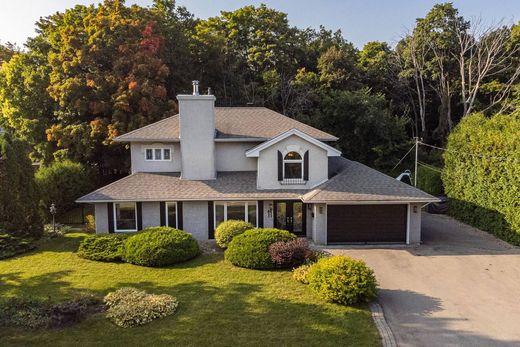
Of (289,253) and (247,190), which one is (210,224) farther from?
(289,253)

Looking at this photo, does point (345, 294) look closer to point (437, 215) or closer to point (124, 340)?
point (124, 340)

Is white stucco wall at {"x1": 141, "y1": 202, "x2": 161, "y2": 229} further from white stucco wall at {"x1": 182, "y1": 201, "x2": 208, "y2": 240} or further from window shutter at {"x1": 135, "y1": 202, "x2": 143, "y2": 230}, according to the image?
white stucco wall at {"x1": 182, "y1": 201, "x2": 208, "y2": 240}

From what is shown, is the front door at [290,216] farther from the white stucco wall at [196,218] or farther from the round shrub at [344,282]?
the round shrub at [344,282]

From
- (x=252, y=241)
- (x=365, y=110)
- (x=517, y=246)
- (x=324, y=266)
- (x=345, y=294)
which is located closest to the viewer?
(x=345, y=294)

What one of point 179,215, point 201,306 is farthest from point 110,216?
point 201,306

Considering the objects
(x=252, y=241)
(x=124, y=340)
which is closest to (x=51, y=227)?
(x=252, y=241)

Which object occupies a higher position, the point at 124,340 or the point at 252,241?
the point at 252,241
